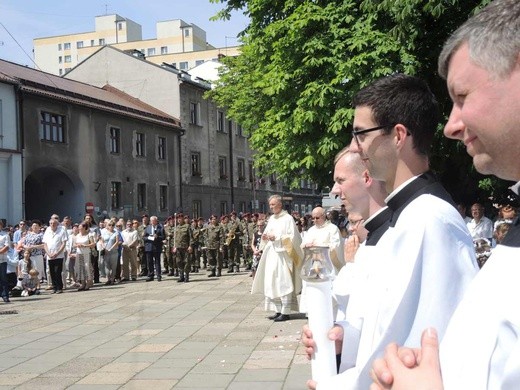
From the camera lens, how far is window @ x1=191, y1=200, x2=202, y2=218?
4041 cm

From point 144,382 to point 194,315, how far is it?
5158 millimetres

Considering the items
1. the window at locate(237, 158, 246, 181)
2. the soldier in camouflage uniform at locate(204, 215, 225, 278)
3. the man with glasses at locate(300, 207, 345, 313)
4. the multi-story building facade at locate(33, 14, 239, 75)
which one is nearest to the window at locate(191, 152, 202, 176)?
the window at locate(237, 158, 246, 181)

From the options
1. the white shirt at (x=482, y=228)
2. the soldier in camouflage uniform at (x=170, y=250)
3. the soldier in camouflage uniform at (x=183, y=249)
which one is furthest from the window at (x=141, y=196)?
the white shirt at (x=482, y=228)

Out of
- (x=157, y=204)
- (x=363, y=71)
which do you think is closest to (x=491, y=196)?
(x=363, y=71)

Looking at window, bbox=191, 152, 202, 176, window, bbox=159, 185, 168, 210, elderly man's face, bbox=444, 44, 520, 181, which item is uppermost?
window, bbox=191, 152, 202, 176

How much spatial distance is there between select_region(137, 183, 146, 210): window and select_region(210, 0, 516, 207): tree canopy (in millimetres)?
19591

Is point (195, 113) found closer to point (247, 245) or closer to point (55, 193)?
point (55, 193)

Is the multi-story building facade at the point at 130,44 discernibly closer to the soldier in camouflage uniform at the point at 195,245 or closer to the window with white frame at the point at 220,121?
the window with white frame at the point at 220,121

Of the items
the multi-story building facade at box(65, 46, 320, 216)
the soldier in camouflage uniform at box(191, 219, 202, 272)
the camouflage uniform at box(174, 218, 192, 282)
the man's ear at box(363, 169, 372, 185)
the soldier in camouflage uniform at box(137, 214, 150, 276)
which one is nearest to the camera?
the man's ear at box(363, 169, 372, 185)

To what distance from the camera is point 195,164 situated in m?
41.5

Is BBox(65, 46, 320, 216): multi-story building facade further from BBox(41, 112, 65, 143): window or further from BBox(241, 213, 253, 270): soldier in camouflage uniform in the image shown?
BBox(241, 213, 253, 270): soldier in camouflage uniform

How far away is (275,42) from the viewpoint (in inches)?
596

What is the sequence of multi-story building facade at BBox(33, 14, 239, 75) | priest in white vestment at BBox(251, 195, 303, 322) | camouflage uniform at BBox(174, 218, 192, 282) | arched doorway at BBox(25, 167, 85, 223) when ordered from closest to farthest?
priest in white vestment at BBox(251, 195, 303, 322), camouflage uniform at BBox(174, 218, 192, 282), arched doorway at BBox(25, 167, 85, 223), multi-story building facade at BBox(33, 14, 239, 75)

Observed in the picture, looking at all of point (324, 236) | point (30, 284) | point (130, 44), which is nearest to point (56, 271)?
point (30, 284)
